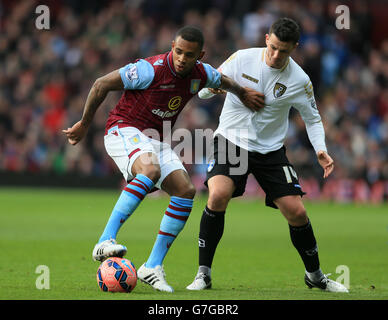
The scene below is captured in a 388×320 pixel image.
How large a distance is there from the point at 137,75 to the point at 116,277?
171cm

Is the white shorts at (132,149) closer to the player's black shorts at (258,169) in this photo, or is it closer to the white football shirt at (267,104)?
the player's black shorts at (258,169)

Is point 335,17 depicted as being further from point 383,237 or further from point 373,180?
point 383,237

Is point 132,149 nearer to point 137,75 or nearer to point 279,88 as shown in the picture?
point 137,75

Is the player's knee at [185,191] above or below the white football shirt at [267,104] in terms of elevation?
below

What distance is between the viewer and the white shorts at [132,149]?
6594mm

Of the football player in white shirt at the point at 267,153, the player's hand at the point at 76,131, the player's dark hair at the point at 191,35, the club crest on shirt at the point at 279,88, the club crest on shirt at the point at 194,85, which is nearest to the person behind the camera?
the player's dark hair at the point at 191,35

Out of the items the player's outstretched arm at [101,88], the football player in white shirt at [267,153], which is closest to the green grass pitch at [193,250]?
the football player in white shirt at [267,153]

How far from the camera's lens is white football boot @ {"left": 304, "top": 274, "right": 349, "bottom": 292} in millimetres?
6939

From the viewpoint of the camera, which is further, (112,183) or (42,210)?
(112,183)

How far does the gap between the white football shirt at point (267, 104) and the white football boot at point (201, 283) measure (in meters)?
1.28

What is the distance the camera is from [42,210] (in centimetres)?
1534

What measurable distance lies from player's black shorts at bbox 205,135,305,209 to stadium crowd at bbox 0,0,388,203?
12255mm
